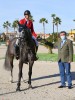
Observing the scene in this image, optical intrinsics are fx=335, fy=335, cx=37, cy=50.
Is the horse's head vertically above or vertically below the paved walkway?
above

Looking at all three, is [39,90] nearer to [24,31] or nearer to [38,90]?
[38,90]

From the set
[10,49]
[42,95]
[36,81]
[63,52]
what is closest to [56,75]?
[36,81]

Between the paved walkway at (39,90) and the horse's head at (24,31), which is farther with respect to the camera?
the horse's head at (24,31)

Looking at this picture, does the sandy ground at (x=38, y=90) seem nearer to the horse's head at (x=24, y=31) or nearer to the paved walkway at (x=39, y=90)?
the paved walkway at (x=39, y=90)

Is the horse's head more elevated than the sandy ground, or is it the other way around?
the horse's head

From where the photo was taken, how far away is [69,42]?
11.3 metres

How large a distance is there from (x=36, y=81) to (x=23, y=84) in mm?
968

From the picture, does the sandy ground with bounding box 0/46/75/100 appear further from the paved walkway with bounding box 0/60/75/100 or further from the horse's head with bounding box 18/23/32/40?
the horse's head with bounding box 18/23/32/40

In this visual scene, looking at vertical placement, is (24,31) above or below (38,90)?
above

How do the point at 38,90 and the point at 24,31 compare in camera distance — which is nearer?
the point at 24,31

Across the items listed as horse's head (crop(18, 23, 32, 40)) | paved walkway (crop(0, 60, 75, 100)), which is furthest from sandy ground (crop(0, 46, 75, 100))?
horse's head (crop(18, 23, 32, 40))

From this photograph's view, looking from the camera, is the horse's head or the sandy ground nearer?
the sandy ground

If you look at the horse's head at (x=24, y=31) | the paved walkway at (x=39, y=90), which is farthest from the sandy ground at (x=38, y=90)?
the horse's head at (x=24, y=31)

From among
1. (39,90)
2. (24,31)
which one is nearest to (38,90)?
(39,90)
